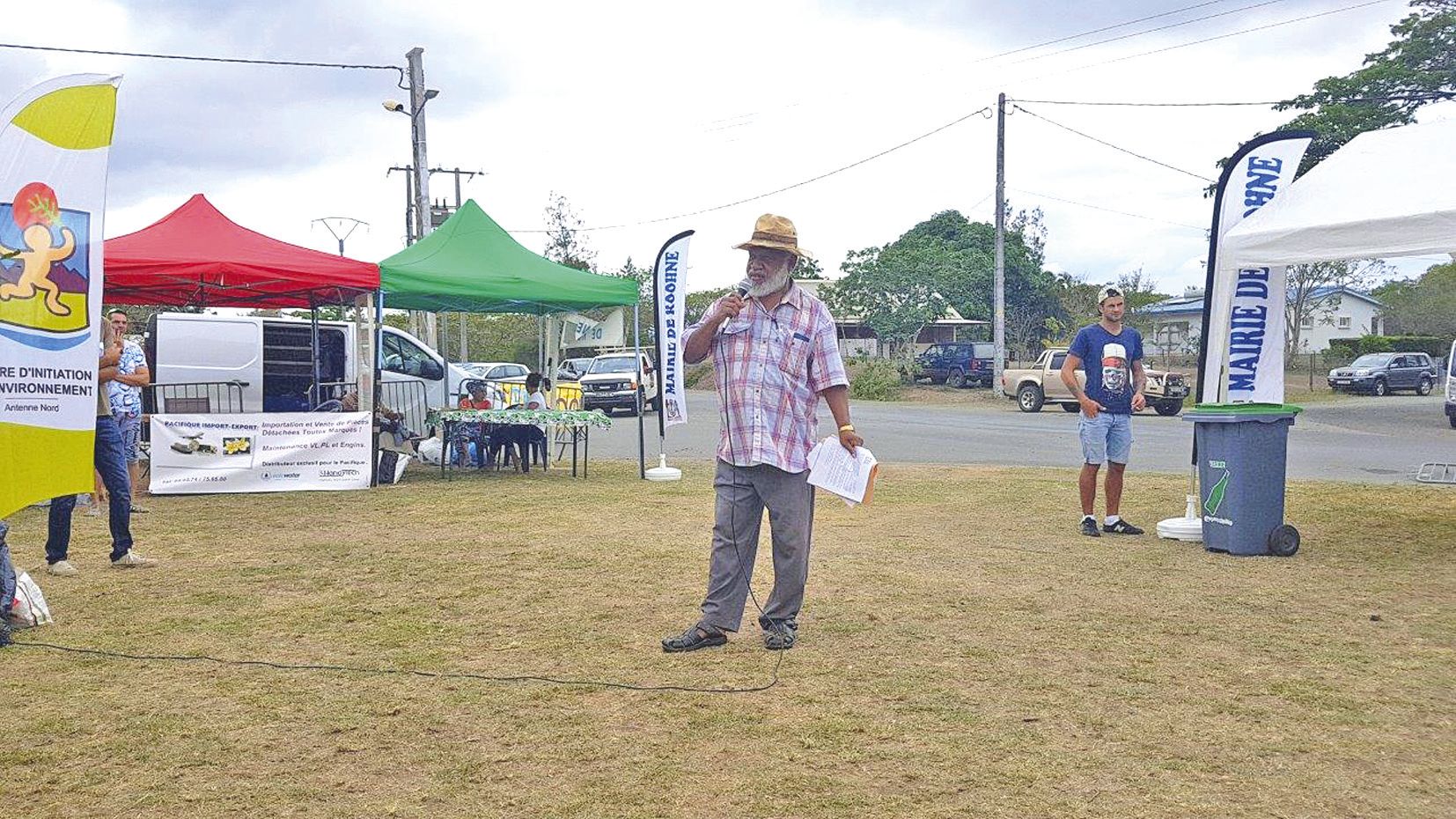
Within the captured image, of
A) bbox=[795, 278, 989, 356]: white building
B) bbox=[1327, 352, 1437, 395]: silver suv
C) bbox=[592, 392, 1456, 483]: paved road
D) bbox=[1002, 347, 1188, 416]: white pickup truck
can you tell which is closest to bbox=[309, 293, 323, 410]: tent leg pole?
bbox=[592, 392, 1456, 483]: paved road

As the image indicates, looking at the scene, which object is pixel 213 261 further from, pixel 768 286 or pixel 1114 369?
pixel 1114 369

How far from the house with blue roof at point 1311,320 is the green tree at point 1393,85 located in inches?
367

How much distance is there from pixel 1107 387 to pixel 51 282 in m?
6.54

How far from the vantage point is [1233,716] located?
14.5 ft

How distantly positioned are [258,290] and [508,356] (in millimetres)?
32724

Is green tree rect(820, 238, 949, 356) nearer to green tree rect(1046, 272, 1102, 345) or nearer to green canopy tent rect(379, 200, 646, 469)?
green tree rect(1046, 272, 1102, 345)

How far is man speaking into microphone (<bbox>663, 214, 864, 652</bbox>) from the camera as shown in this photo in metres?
5.37

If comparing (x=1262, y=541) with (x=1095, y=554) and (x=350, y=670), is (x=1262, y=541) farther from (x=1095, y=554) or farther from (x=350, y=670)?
(x=350, y=670)

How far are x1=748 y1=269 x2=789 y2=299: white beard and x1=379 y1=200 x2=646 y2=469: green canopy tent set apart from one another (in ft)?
26.3

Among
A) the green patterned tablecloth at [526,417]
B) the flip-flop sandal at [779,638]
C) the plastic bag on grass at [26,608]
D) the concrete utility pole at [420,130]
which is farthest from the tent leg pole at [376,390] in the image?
the concrete utility pole at [420,130]

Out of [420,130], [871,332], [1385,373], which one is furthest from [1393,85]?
[420,130]

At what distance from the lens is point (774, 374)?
5383 mm

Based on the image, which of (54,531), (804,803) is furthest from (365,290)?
(804,803)

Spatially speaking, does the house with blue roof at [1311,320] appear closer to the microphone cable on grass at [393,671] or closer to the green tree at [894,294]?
the green tree at [894,294]
